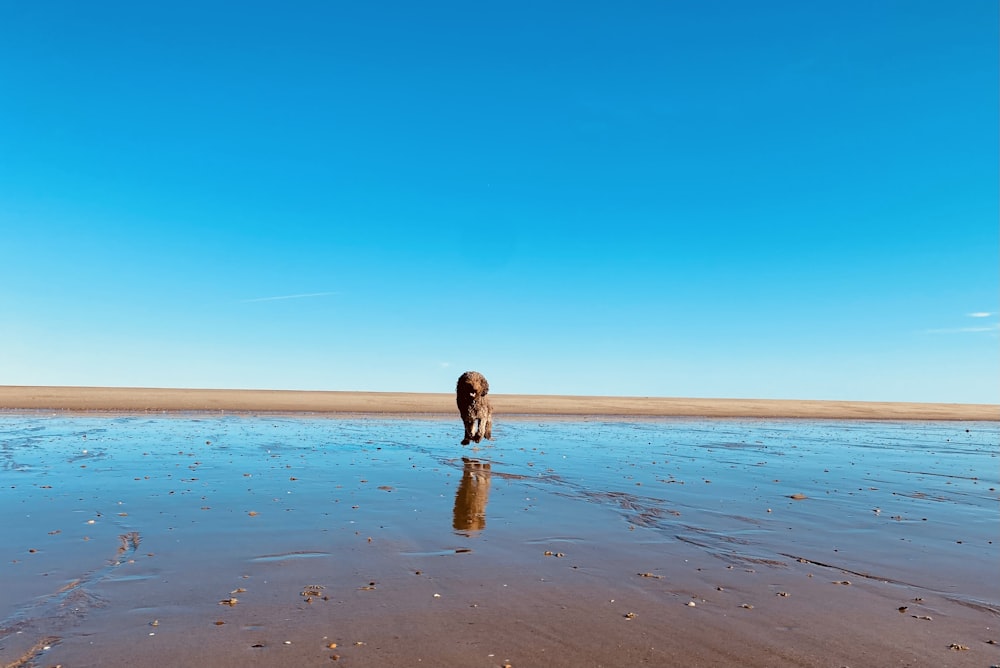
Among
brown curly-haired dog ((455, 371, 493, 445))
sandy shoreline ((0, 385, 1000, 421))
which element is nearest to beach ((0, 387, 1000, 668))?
brown curly-haired dog ((455, 371, 493, 445))

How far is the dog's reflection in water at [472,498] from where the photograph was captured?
11915mm

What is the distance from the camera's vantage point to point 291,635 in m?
6.42

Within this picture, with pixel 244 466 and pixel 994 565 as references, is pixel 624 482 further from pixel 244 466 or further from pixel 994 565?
pixel 244 466

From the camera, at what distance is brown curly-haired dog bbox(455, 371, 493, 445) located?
23.7 metres

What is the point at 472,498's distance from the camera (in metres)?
14.8

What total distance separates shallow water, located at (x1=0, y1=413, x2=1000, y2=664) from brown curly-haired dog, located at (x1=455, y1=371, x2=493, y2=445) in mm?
964

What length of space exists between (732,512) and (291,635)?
1075 cm

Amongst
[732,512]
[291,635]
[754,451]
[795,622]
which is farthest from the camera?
[754,451]

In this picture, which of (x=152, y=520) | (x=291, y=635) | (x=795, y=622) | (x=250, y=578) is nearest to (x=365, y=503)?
(x=152, y=520)

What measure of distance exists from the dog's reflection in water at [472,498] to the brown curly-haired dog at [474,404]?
96.8 inches

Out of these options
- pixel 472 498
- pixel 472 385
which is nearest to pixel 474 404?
pixel 472 385

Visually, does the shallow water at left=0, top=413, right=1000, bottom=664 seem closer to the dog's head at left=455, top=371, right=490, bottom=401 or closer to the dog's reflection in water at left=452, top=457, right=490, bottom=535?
the dog's reflection in water at left=452, top=457, right=490, bottom=535

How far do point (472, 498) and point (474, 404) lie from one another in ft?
29.6

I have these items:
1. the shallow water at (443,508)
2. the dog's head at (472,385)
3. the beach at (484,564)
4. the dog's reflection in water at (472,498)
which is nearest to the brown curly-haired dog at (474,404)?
the dog's head at (472,385)
